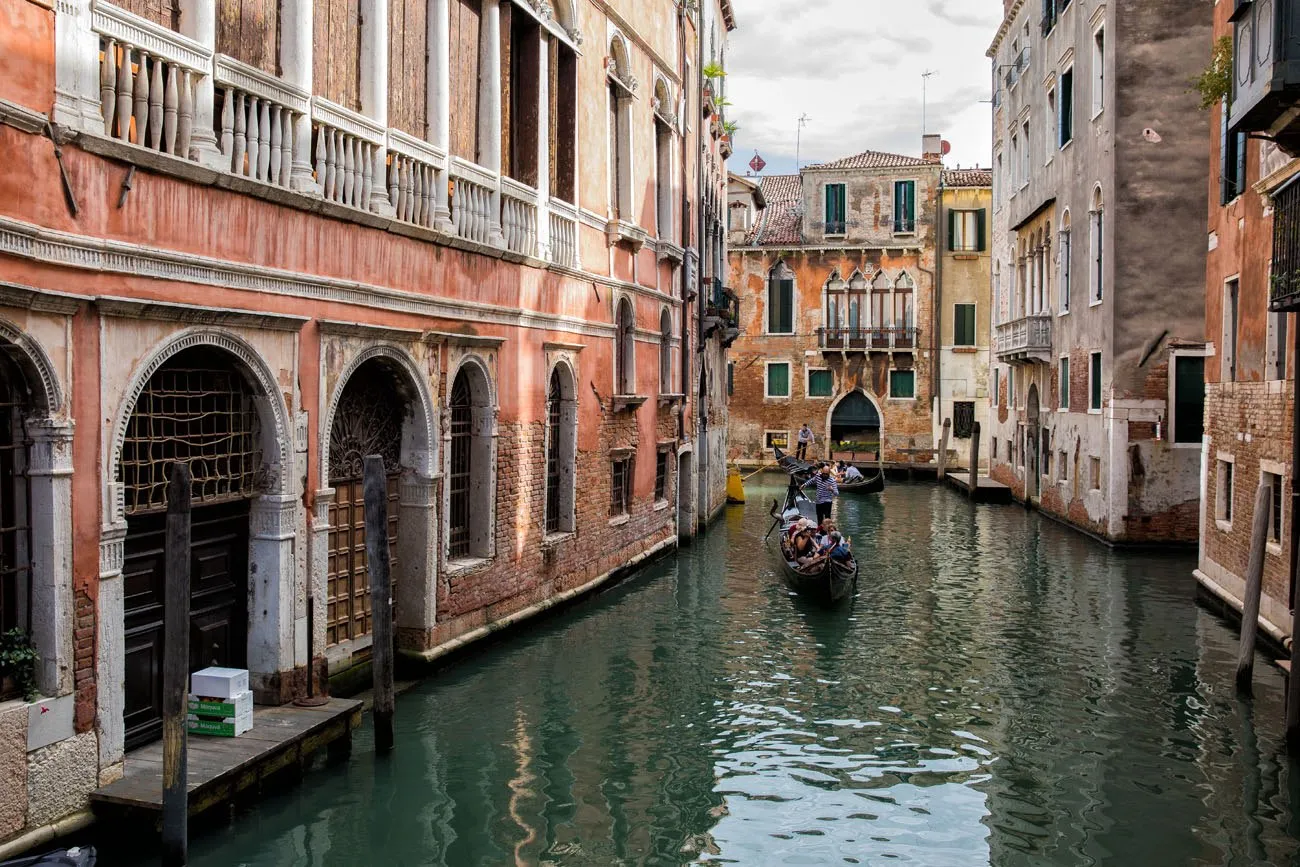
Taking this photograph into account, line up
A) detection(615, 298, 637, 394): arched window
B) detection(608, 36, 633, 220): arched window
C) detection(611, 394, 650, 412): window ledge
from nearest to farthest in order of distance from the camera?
detection(611, 394, 650, 412): window ledge → detection(608, 36, 633, 220): arched window → detection(615, 298, 637, 394): arched window

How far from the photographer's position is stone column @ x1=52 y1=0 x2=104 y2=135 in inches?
208

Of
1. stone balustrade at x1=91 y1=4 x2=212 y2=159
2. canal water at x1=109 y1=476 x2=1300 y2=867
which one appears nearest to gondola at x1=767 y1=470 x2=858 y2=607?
canal water at x1=109 y1=476 x2=1300 y2=867

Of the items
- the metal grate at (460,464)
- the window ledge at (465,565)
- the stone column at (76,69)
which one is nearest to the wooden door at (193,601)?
the stone column at (76,69)

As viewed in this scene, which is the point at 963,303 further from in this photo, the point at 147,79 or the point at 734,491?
the point at 147,79

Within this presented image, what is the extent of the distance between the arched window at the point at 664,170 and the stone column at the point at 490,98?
5.26 meters

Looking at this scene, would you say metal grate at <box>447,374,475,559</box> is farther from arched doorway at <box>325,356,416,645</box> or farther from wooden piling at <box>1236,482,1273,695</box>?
wooden piling at <box>1236,482,1273,695</box>

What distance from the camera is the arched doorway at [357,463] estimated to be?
8.11m

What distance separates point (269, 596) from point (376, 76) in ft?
11.6

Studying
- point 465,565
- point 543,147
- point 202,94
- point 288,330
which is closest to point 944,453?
point 543,147

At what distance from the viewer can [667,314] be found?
15953mm

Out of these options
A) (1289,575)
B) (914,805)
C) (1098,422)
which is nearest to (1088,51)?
(1098,422)

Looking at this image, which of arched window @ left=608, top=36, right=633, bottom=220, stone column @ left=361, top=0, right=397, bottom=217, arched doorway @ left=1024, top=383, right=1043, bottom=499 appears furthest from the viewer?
arched doorway @ left=1024, top=383, right=1043, bottom=499

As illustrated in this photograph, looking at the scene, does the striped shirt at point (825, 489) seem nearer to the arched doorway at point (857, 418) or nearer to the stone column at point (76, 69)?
the stone column at point (76, 69)

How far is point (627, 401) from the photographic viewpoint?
13.3m
